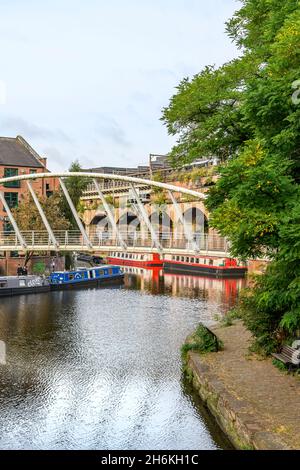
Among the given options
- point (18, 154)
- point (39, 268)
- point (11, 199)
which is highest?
point (18, 154)

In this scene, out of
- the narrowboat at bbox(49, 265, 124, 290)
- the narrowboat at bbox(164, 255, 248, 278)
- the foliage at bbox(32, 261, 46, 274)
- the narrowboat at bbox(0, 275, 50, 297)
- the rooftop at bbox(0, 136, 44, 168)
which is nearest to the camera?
the narrowboat at bbox(0, 275, 50, 297)

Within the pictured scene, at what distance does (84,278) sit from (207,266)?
1576 centimetres

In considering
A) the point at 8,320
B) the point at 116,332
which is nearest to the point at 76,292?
the point at 8,320

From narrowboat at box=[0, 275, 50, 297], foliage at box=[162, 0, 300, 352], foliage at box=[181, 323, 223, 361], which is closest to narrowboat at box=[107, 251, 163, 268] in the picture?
narrowboat at box=[0, 275, 50, 297]

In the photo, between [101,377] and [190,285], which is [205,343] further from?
[190,285]

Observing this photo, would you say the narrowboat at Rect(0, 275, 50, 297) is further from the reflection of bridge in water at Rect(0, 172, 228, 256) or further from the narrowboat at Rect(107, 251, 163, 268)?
the narrowboat at Rect(107, 251, 163, 268)

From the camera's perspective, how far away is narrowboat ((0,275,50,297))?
47156 millimetres

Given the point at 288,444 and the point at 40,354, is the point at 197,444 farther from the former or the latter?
the point at 40,354

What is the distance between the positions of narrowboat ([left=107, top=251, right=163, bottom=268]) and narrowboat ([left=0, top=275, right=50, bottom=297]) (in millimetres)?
17990

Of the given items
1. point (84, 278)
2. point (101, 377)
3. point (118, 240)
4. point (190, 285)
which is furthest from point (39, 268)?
point (101, 377)

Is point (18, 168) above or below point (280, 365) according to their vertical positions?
above

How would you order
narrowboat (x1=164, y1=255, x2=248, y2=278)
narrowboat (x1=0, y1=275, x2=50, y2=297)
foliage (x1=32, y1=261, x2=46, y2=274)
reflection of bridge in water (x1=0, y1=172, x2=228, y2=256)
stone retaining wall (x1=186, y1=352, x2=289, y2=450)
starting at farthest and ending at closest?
foliage (x1=32, y1=261, x2=46, y2=274), narrowboat (x1=164, y1=255, x2=248, y2=278), narrowboat (x1=0, y1=275, x2=50, y2=297), reflection of bridge in water (x1=0, y1=172, x2=228, y2=256), stone retaining wall (x1=186, y1=352, x2=289, y2=450)

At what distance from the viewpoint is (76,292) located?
166ft

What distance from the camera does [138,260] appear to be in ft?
236
